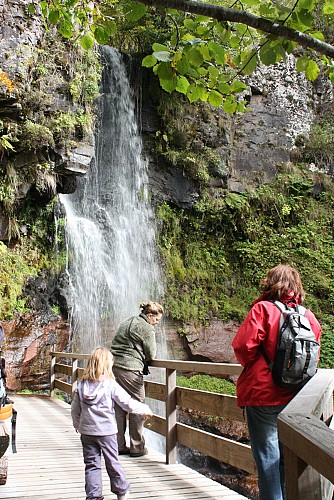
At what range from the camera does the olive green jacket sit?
212 inches

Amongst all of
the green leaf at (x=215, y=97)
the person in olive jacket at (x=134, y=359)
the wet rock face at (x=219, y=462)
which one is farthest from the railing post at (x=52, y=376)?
the green leaf at (x=215, y=97)

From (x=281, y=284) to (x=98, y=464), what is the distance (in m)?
2.02

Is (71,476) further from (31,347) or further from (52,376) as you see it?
(31,347)

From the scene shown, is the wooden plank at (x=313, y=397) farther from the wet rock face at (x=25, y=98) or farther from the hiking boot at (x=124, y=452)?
the wet rock face at (x=25, y=98)

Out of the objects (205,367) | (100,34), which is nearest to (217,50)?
(100,34)

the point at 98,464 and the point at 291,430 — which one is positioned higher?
the point at 291,430

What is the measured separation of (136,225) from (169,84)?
1225 cm

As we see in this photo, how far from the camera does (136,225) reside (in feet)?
49.9

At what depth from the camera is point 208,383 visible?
521 inches

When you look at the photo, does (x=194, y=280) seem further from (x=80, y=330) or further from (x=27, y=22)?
(x=27, y=22)

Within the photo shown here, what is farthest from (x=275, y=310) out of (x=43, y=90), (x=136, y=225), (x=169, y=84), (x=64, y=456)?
(x=136, y=225)

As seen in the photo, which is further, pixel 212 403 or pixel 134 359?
pixel 134 359

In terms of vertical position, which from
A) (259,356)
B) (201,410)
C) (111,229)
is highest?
(111,229)

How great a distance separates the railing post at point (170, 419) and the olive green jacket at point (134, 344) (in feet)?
1.14
